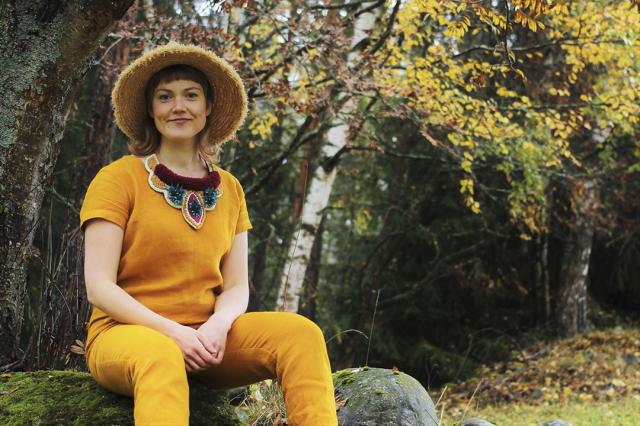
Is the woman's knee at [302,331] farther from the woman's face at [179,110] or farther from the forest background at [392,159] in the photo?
the forest background at [392,159]

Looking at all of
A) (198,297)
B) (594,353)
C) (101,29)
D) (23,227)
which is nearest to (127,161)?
(198,297)

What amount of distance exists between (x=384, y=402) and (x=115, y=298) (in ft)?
4.33

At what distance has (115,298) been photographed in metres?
2.29

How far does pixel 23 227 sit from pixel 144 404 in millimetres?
1493

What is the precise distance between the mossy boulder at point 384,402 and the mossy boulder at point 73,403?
67 cm

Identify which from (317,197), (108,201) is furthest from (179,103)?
(317,197)

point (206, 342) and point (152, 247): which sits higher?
point (152, 247)

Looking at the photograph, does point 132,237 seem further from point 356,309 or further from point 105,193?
point 356,309

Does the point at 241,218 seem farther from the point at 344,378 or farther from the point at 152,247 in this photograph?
the point at 344,378

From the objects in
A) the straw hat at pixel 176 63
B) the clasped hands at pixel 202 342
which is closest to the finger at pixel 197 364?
the clasped hands at pixel 202 342

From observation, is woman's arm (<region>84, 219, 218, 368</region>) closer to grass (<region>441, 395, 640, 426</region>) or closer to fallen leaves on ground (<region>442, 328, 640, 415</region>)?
grass (<region>441, 395, 640, 426</region>)

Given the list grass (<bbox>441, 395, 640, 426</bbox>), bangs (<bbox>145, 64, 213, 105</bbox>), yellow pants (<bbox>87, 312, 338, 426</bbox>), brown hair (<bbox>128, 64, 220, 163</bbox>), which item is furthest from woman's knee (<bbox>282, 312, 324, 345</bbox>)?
grass (<bbox>441, 395, 640, 426</bbox>)

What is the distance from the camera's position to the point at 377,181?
1179 cm

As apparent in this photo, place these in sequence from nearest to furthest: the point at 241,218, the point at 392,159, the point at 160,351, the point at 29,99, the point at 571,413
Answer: the point at 160,351, the point at 241,218, the point at 29,99, the point at 571,413, the point at 392,159
